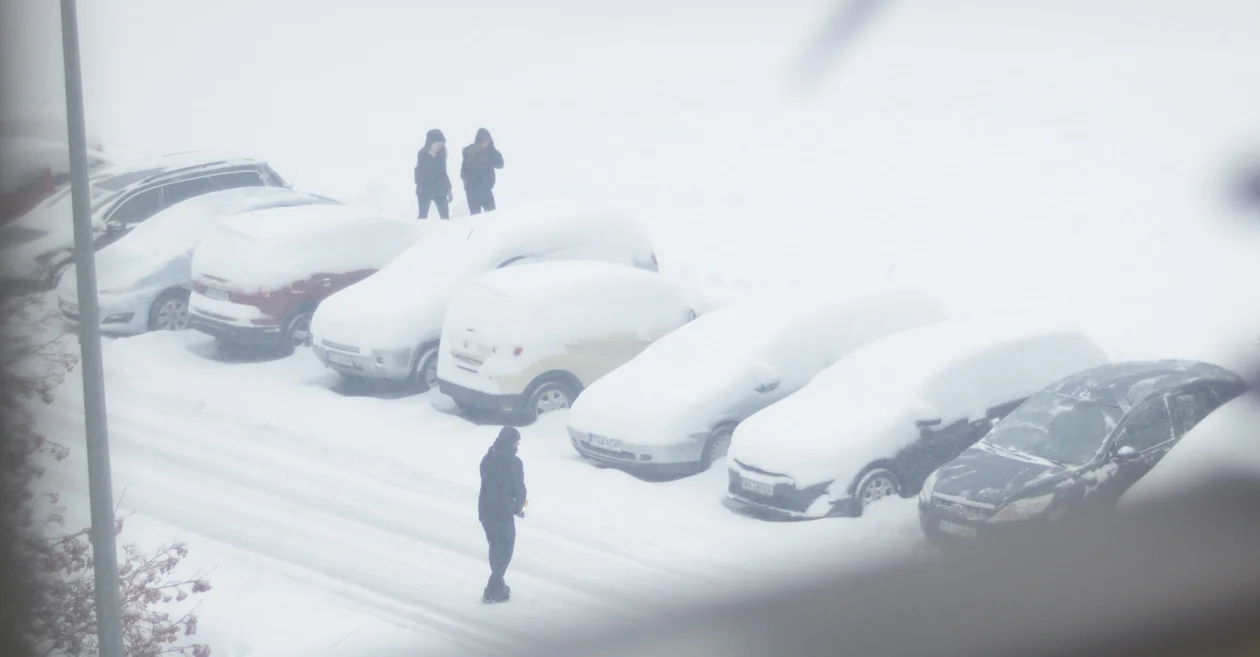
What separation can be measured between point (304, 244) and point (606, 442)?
2.14 meters

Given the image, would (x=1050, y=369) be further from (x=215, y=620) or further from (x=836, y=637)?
(x=215, y=620)

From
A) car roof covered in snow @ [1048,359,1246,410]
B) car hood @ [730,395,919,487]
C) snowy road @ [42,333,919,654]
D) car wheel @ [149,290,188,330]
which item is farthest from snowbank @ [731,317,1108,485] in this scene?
car wheel @ [149,290,188,330]

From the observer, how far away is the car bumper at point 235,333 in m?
5.75

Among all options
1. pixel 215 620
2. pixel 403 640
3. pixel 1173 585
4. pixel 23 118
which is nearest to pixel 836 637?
pixel 1173 585

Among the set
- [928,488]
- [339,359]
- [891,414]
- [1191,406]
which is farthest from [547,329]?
[1191,406]

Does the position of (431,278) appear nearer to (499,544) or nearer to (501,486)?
(501,486)

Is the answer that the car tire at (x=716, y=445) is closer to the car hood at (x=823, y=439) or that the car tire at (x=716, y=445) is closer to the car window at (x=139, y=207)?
the car hood at (x=823, y=439)

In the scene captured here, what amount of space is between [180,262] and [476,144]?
1.55 metres

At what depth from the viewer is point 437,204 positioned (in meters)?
5.96

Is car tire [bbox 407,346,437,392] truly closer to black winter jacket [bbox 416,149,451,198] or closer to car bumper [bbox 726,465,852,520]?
black winter jacket [bbox 416,149,451,198]

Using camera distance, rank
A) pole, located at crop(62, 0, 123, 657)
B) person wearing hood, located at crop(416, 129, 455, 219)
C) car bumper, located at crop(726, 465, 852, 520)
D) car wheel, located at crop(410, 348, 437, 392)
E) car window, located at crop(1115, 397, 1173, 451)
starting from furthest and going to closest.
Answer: person wearing hood, located at crop(416, 129, 455, 219)
car wheel, located at crop(410, 348, 437, 392)
car bumper, located at crop(726, 465, 852, 520)
car window, located at crop(1115, 397, 1173, 451)
pole, located at crop(62, 0, 123, 657)

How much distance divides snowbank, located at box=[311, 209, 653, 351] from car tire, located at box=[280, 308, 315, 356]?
0.15 metres

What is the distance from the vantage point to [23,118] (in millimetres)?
3828

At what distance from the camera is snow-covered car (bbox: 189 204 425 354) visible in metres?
5.92
